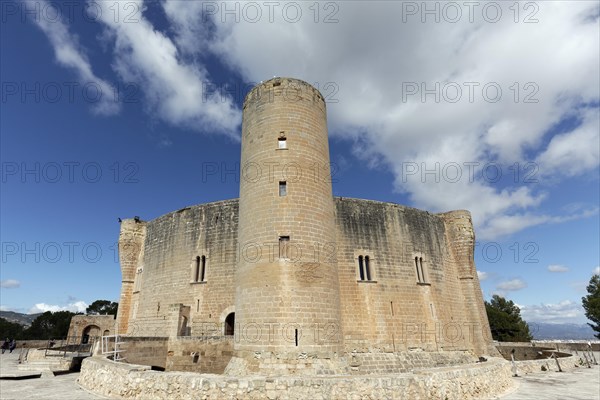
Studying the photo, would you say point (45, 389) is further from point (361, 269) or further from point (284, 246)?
point (361, 269)

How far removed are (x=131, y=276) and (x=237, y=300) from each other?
50.5 ft

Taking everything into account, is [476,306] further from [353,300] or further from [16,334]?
[16,334]

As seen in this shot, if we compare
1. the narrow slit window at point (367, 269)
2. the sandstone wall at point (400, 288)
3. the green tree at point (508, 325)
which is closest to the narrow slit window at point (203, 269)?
the sandstone wall at point (400, 288)

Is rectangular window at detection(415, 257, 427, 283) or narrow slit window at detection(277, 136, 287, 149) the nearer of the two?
narrow slit window at detection(277, 136, 287, 149)

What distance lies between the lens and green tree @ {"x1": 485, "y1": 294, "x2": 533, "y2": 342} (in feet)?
138

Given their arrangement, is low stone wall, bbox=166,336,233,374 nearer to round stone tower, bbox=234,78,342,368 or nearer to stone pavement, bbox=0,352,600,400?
round stone tower, bbox=234,78,342,368

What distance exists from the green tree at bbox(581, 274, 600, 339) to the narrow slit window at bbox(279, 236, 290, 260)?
4211 cm

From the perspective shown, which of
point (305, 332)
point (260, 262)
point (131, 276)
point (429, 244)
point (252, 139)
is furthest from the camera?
point (131, 276)

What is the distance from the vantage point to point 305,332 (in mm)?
12219

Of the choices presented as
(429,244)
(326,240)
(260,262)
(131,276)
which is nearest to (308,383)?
(260,262)

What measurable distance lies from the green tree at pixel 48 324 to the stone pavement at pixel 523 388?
49272 millimetres

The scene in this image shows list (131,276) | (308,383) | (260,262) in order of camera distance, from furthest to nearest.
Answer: (131,276), (260,262), (308,383)

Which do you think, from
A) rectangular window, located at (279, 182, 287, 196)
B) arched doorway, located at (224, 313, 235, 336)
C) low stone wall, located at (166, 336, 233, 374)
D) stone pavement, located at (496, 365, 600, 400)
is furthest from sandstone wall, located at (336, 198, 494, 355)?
arched doorway, located at (224, 313, 235, 336)

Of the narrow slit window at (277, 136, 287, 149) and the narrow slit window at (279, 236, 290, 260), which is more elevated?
the narrow slit window at (277, 136, 287, 149)
